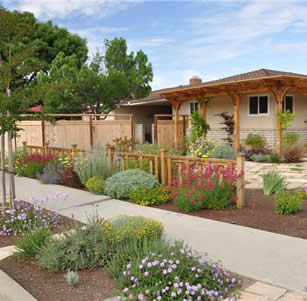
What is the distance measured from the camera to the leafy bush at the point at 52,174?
9250mm

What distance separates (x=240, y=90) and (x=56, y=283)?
14.4 meters

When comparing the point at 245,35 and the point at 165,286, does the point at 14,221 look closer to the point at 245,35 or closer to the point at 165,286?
the point at 165,286

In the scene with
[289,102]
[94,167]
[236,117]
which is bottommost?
[94,167]

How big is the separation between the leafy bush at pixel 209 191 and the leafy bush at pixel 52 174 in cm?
387

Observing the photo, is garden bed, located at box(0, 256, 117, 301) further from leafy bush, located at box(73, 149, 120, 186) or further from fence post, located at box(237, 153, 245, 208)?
leafy bush, located at box(73, 149, 120, 186)

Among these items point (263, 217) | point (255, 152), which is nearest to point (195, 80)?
point (255, 152)

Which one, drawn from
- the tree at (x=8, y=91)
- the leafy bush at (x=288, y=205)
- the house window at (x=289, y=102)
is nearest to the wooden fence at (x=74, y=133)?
the tree at (x=8, y=91)

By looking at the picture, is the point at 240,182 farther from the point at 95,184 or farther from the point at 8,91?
the point at 8,91

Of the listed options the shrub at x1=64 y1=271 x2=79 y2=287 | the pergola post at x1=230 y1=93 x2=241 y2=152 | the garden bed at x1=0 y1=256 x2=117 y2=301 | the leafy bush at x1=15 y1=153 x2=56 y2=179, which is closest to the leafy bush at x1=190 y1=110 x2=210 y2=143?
the pergola post at x1=230 y1=93 x2=241 y2=152

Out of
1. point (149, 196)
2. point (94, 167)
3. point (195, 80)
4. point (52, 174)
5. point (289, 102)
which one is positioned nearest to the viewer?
point (149, 196)

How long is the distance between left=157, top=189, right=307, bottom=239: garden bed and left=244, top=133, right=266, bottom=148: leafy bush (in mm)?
9866

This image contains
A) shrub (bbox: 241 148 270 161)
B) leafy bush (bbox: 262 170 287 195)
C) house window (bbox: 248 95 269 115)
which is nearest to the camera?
leafy bush (bbox: 262 170 287 195)

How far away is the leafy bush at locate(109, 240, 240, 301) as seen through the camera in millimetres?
3059

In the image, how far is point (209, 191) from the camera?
624 centimetres
